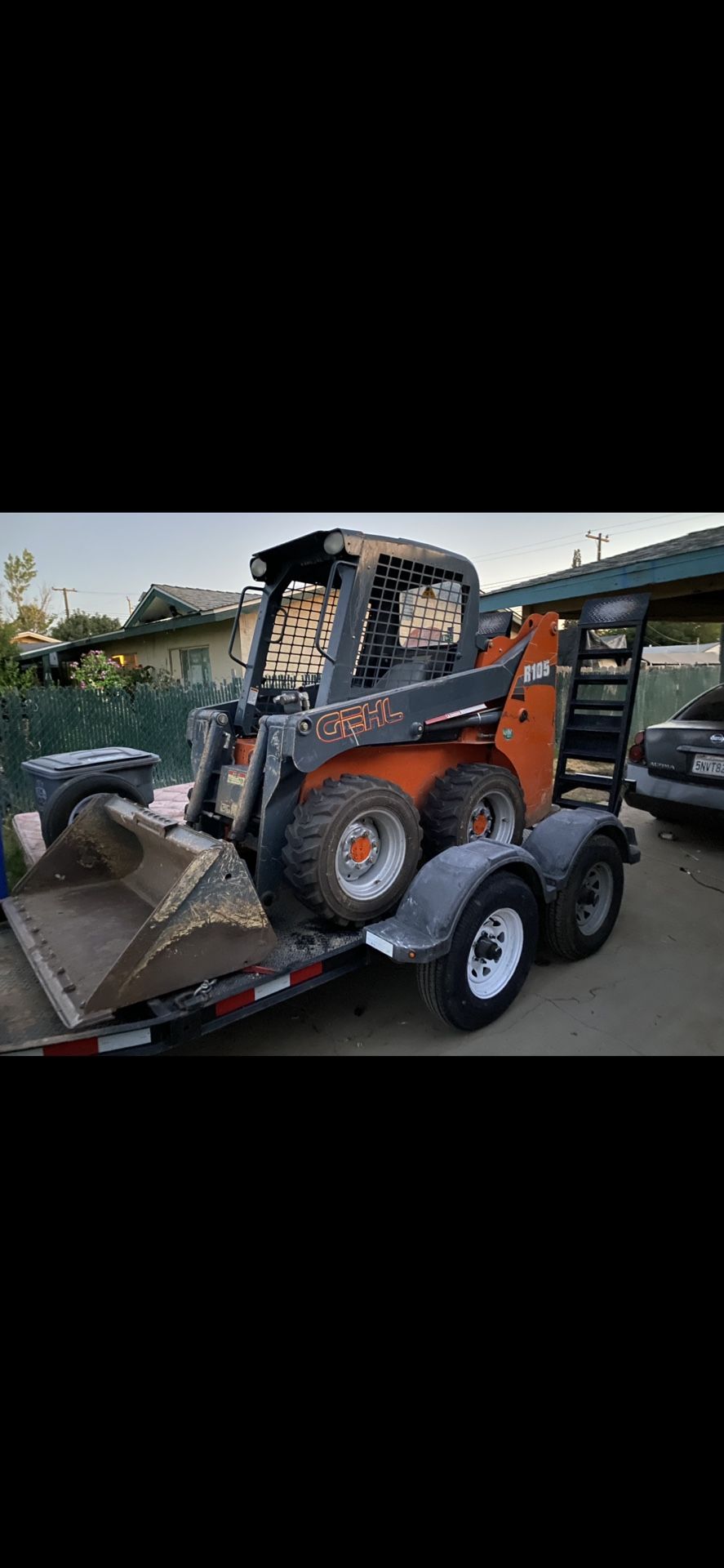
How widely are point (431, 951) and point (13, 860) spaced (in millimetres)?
5440

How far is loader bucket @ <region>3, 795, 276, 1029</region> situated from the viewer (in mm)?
2693

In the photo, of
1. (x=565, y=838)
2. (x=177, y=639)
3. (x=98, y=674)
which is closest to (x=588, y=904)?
(x=565, y=838)

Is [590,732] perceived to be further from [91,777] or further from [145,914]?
[91,777]

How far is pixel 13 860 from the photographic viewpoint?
22.6 feet

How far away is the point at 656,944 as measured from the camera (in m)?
4.84

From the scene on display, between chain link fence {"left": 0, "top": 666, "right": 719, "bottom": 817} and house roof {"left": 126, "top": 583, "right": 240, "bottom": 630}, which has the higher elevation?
house roof {"left": 126, "top": 583, "right": 240, "bottom": 630}

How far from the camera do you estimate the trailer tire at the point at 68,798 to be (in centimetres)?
534

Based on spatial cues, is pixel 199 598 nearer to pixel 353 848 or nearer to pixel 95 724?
pixel 95 724

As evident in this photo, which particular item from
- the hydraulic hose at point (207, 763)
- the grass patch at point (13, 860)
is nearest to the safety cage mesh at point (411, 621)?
the hydraulic hose at point (207, 763)

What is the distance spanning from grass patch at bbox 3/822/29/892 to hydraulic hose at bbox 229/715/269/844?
3453 mm

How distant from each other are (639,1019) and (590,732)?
2493 millimetres

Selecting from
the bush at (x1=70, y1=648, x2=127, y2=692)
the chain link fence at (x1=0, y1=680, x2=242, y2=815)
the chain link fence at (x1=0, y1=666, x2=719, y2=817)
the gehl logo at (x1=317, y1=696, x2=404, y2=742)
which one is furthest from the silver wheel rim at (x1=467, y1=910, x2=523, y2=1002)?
the bush at (x1=70, y1=648, x2=127, y2=692)

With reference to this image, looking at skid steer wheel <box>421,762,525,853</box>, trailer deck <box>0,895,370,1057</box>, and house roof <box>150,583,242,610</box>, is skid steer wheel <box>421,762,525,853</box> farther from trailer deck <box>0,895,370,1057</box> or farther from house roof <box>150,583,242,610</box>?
house roof <box>150,583,242,610</box>

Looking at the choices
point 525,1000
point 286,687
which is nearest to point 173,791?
point 286,687
